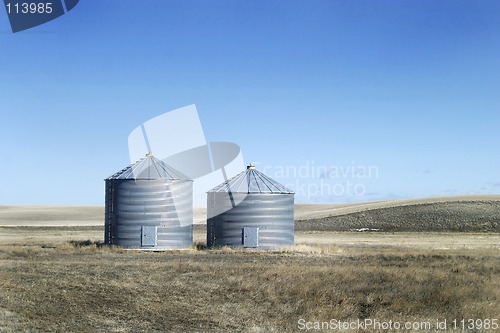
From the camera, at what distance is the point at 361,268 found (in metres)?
27.9

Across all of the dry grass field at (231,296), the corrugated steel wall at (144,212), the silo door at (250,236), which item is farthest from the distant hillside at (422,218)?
the dry grass field at (231,296)

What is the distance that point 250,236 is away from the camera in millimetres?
40656

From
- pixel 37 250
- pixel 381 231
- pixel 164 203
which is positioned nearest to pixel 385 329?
pixel 164 203

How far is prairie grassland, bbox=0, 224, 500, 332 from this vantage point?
16734 mm

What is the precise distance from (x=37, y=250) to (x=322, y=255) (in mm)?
17833

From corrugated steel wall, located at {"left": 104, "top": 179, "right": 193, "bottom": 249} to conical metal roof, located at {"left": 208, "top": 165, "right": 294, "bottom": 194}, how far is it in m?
3.43

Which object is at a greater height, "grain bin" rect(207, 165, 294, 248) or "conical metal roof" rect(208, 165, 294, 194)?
"conical metal roof" rect(208, 165, 294, 194)

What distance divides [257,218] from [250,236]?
123 cm

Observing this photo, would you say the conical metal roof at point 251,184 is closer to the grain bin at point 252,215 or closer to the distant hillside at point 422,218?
the grain bin at point 252,215

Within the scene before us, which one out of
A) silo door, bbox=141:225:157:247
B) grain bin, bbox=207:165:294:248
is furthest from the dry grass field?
grain bin, bbox=207:165:294:248

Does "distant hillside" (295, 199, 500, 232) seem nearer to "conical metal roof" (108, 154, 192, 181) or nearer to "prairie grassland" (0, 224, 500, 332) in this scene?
"conical metal roof" (108, 154, 192, 181)

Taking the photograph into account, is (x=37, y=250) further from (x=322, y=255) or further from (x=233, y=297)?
(x=233, y=297)

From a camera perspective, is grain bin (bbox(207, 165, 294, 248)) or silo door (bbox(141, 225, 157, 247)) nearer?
silo door (bbox(141, 225, 157, 247))

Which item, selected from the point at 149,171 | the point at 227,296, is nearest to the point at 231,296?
the point at 227,296
